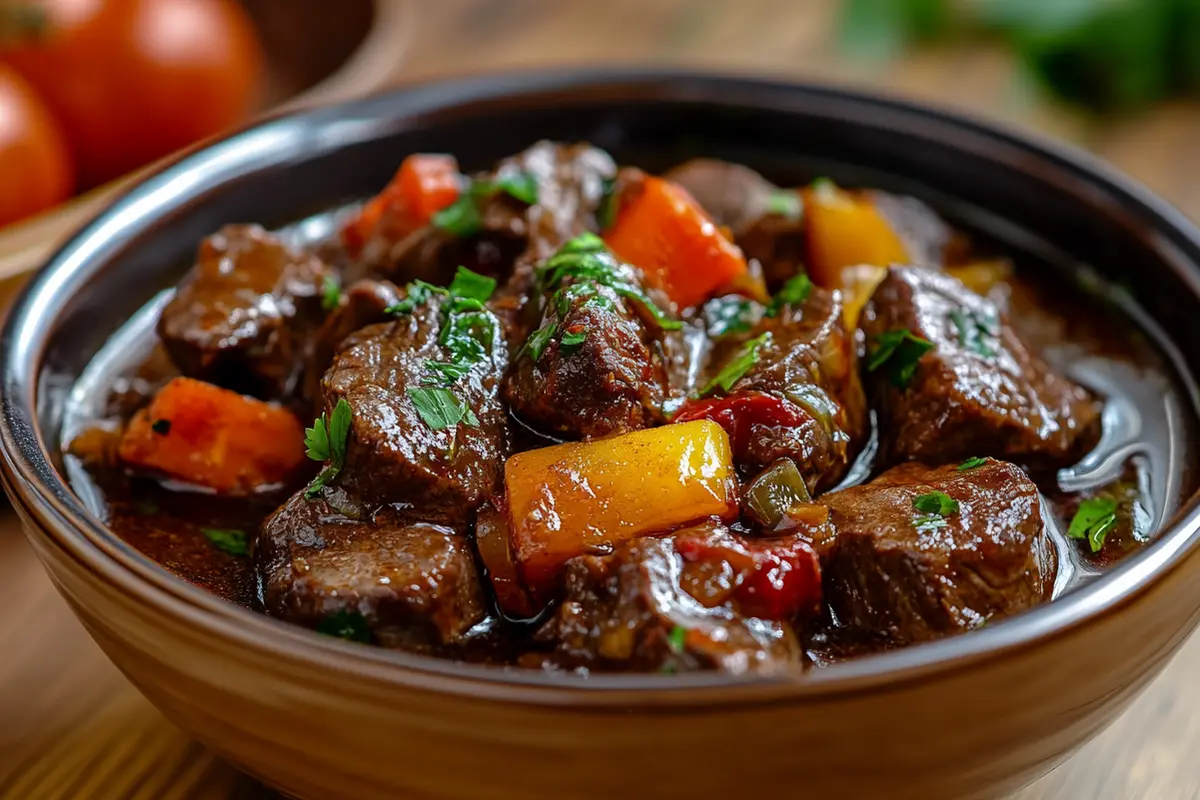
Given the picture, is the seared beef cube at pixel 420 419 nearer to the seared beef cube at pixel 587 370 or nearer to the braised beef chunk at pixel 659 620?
the seared beef cube at pixel 587 370

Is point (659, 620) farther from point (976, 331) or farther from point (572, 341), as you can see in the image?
point (976, 331)

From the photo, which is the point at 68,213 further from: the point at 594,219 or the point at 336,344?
the point at 594,219

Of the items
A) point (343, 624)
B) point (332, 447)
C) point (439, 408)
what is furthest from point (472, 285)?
point (343, 624)

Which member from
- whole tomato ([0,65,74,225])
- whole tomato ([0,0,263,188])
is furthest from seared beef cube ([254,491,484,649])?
whole tomato ([0,0,263,188])

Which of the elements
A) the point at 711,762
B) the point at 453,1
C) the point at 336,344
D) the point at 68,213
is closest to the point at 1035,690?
the point at 711,762

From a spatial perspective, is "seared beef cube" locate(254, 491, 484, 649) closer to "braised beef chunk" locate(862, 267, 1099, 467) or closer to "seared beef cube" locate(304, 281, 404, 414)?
"seared beef cube" locate(304, 281, 404, 414)
